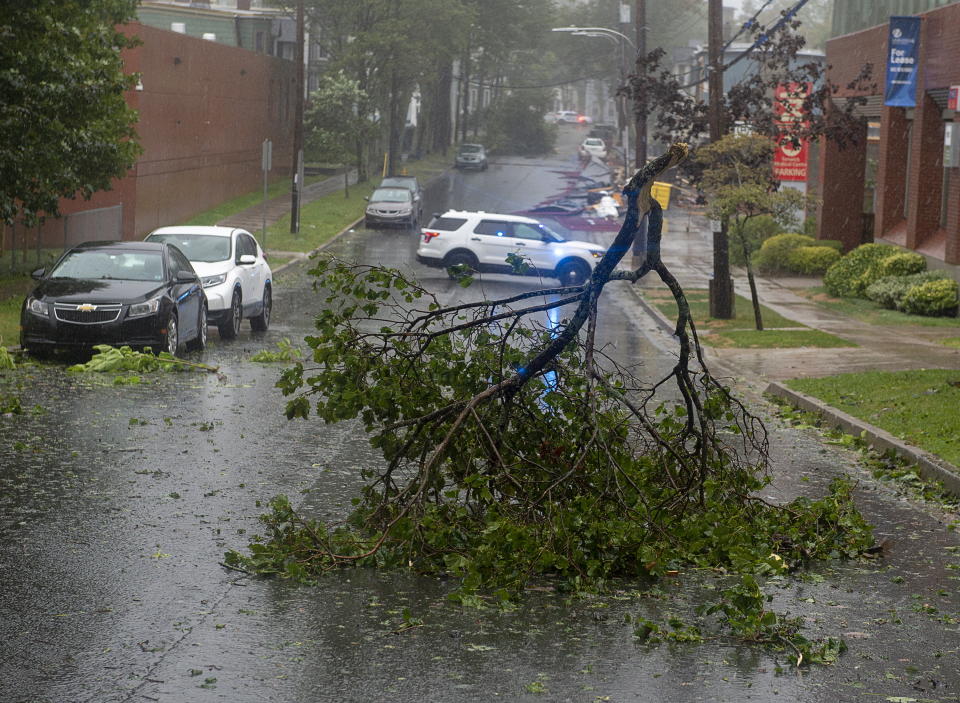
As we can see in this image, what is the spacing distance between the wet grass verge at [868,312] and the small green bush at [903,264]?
0.81 meters

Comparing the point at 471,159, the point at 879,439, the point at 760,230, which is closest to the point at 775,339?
the point at 879,439

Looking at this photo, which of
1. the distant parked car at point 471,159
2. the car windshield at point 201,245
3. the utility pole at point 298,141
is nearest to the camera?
the car windshield at point 201,245

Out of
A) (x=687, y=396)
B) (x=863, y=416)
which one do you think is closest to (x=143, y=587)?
(x=687, y=396)

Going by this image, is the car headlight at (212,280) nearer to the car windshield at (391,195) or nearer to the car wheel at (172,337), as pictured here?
the car wheel at (172,337)

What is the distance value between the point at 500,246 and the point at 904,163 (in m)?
10.1

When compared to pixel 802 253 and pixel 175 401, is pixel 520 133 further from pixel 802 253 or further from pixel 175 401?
pixel 175 401

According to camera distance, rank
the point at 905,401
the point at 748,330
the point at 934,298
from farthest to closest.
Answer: the point at 934,298
the point at 748,330
the point at 905,401

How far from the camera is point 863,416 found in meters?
14.2

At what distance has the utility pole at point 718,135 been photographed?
83.1ft

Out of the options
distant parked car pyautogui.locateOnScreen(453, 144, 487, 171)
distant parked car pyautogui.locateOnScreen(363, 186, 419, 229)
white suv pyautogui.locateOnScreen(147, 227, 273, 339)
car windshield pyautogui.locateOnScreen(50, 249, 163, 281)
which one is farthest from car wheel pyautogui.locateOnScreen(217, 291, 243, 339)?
distant parked car pyautogui.locateOnScreen(453, 144, 487, 171)

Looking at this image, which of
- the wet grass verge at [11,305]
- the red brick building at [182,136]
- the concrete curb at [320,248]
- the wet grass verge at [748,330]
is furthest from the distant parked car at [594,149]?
the wet grass verge at [11,305]

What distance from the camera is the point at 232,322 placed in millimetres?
20656

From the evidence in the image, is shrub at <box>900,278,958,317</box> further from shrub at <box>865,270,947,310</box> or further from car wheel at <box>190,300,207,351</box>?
car wheel at <box>190,300,207,351</box>

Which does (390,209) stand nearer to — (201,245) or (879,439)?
(201,245)
